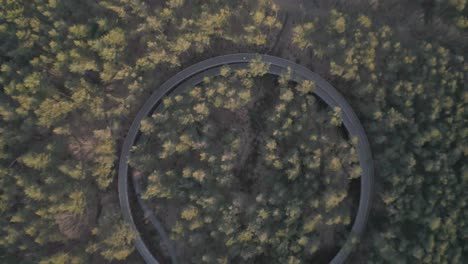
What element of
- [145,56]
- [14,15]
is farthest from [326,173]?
[14,15]

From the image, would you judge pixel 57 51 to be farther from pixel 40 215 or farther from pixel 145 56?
pixel 40 215

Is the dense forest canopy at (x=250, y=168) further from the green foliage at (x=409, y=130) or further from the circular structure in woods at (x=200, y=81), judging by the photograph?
the green foliage at (x=409, y=130)

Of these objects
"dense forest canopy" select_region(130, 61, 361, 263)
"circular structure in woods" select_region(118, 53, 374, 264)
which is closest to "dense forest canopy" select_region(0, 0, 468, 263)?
"circular structure in woods" select_region(118, 53, 374, 264)

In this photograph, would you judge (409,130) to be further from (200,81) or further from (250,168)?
(200,81)

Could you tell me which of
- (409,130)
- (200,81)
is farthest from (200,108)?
(409,130)

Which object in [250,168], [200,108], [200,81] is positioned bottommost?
[250,168]

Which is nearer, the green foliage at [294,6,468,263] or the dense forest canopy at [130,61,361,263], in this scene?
the green foliage at [294,6,468,263]

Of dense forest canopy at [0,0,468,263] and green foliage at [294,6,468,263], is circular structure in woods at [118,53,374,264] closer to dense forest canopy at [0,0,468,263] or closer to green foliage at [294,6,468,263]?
dense forest canopy at [0,0,468,263]
